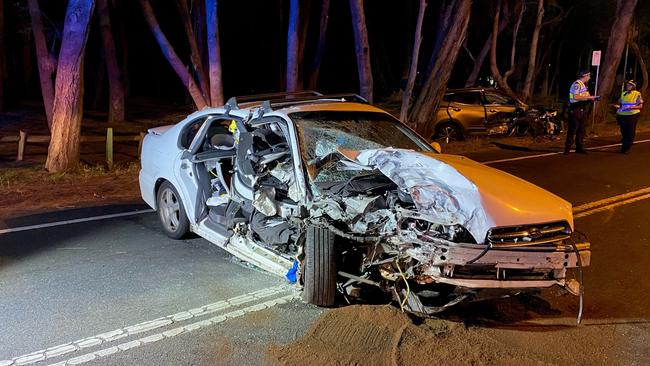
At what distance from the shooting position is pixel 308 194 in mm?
4586

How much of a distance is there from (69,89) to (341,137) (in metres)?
7.18

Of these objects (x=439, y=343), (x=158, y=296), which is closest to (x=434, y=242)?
(x=439, y=343)

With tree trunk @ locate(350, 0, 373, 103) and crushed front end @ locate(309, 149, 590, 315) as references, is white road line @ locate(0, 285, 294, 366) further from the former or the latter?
tree trunk @ locate(350, 0, 373, 103)

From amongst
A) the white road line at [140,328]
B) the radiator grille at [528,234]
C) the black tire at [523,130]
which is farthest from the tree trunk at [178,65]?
the radiator grille at [528,234]

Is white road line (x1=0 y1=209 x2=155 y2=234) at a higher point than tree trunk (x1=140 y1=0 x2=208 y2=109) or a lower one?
lower

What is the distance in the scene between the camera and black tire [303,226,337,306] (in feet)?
14.2

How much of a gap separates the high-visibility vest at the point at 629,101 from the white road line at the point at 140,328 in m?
11.6

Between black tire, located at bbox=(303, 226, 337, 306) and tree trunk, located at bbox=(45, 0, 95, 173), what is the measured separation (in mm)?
7808

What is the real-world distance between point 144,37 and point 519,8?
25.6m

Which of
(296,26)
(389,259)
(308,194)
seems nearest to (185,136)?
(308,194)

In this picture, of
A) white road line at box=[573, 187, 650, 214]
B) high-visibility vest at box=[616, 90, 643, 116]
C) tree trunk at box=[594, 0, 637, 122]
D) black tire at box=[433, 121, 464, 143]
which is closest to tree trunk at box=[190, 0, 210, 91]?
black tire at box=[433, 121, 464, 143]

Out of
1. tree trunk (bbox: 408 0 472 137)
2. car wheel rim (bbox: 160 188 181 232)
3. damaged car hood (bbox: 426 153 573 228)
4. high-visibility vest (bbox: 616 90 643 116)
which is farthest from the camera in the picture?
tree trunk (bbox: 408 0 472 137)

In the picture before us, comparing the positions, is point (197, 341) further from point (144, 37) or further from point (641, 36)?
point (144, 37)

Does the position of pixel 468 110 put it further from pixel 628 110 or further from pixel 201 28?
pixel 201 28
